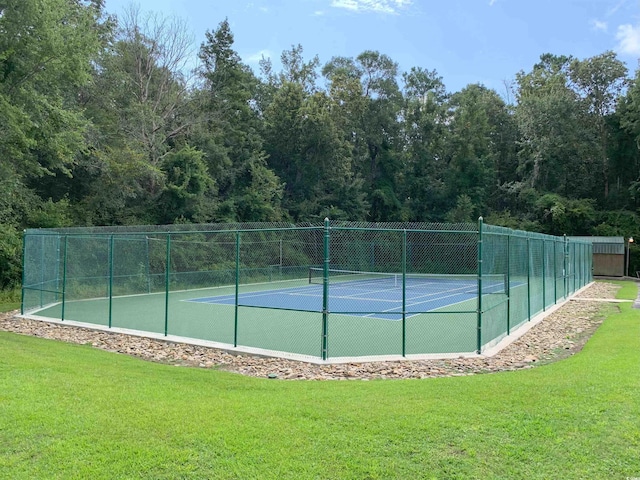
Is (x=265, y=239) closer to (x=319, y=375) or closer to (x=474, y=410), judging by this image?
(x=319, y=375)

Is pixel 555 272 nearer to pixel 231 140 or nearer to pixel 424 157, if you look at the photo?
pixel 231 140

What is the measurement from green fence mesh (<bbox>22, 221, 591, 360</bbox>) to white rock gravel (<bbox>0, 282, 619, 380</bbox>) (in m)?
0.57

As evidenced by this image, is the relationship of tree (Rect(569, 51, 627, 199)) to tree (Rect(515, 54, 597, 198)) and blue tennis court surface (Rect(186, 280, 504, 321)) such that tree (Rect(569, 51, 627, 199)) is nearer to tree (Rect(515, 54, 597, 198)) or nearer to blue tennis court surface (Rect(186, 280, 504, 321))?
tree (Rect(515, 54, 597, 198))

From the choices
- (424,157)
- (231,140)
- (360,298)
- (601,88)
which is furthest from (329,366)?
(601,88)

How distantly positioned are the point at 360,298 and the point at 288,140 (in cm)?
2197

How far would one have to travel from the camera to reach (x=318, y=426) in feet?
15.9

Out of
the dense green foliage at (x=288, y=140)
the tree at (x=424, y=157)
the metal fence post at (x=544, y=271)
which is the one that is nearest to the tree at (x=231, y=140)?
the dense green foliage at (x=288, y=140)

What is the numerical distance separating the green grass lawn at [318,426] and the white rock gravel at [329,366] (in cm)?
111

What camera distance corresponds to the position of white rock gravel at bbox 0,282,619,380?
8117mm

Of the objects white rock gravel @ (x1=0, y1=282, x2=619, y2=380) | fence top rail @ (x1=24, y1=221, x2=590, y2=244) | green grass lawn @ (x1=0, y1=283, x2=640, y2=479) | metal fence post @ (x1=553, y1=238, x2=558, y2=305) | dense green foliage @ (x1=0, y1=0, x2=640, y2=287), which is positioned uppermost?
dense green foliage @ (x1=0, y1=0, x2=640, y2=287)

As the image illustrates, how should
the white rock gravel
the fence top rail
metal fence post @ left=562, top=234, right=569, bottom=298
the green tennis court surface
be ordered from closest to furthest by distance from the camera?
the white rock gravel < the green tennis court surface < the fence top rail < metal fence post @ left=562, top=234, right=569, bottom=298

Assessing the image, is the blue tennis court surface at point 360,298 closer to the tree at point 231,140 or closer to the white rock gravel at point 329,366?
the white rock gravel at point 329,366

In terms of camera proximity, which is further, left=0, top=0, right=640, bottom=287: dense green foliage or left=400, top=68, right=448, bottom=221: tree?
left=400, top=68, right=448, bottom=221: tree

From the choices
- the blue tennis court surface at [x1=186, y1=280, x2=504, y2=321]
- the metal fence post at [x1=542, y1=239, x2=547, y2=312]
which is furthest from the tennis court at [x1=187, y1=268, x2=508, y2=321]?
the metal fence post at [x1=542, y1=239, x2=547, y2=312]
